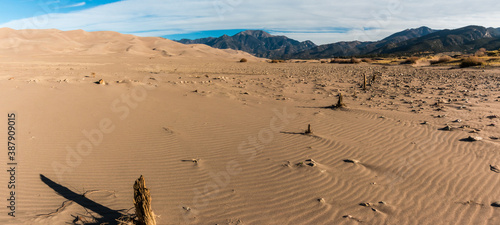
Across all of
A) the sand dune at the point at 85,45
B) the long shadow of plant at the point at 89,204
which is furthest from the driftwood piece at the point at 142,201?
the sand dune at the point at 85,45

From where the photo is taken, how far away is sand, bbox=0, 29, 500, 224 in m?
3.26

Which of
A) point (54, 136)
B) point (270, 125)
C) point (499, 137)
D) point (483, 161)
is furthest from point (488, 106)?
point (54, 136)

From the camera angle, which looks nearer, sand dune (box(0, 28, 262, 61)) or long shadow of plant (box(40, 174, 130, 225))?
long shadow of plant (box(40, 174, 130, 225))

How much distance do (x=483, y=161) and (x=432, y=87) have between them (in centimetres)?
839

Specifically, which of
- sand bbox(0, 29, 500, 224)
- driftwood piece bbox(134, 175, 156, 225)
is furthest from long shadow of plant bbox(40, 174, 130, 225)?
driftwood piece bbox(134, 175, 156, 225)

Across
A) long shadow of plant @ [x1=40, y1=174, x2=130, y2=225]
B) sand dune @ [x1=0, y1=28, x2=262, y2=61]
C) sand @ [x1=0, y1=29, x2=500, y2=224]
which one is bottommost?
long shadow of plant @ [x1=40, y1=174, x2=130, y2=225]

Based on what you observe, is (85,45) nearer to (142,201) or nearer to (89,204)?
(89,204)

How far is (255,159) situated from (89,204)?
103 inches

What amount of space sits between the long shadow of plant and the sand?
0.07ft

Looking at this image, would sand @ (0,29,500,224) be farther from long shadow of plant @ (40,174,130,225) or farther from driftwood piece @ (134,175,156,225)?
driftwood piece @ (134,175,156,225)

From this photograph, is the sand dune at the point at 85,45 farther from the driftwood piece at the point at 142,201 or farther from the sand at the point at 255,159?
the driftwood piece at the point at 142,201

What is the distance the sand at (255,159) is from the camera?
3260 mm

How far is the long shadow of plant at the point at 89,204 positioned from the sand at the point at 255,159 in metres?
0.02

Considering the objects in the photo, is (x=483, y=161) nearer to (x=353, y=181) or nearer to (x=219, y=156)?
(x=353, y=181)
